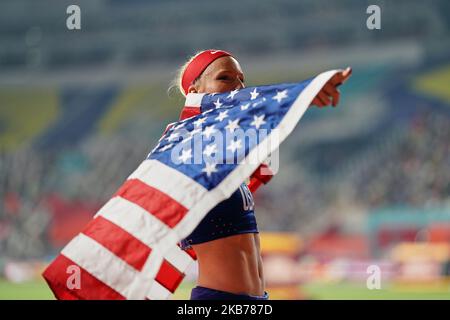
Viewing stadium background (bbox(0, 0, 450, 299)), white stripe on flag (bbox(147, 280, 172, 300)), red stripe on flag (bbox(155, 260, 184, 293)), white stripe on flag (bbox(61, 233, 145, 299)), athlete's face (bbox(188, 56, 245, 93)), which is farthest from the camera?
stadium background (bbox(0, 0, 450, 299))

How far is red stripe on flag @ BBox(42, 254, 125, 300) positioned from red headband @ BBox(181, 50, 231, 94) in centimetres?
97

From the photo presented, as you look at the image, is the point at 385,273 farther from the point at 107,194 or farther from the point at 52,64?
the point at 52,64

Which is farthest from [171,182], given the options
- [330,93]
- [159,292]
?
[330,93]

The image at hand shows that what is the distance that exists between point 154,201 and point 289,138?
19.0 meters

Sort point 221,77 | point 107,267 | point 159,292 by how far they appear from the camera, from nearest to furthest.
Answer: point 107,267 → point 159,292 → point 221,77

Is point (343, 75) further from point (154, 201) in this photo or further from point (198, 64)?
point (198, 64)

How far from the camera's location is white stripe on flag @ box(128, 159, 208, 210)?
2.21 meters

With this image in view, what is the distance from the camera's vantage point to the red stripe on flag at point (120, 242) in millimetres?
2129

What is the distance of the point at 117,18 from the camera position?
24.3 m

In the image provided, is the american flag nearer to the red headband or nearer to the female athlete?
the female athlete

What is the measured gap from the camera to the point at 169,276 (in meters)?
2.56

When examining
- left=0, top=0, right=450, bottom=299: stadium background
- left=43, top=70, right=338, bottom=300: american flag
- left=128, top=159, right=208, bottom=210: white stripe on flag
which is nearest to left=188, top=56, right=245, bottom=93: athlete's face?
left=43, top=70, right=338, bottom=300: american flag

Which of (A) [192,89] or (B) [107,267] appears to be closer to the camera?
(B) [107,267]

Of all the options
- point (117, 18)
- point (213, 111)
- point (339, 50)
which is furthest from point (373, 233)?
point (213, 111)
